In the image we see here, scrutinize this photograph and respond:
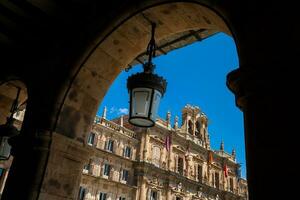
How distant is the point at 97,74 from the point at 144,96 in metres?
1.05

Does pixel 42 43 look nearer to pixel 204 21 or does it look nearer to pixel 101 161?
pixel 204 21

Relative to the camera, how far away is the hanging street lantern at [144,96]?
3021 millimetres

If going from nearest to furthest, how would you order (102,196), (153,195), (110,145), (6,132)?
1. (6,132)
2. (102,196)
3. (110,145)
4. (153,195)

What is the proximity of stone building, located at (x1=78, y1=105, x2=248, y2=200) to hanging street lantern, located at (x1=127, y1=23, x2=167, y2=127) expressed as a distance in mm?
21648

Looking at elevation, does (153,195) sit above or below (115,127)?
below

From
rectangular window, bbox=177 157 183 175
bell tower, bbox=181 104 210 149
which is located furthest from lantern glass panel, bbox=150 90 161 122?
bell tower, bbox=181 104 210 149

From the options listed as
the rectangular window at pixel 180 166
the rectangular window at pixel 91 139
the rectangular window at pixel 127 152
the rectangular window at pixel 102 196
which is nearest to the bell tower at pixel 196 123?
the rectangular window at pixel 180 166

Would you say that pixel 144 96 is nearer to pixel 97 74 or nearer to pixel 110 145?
pixel 97 74

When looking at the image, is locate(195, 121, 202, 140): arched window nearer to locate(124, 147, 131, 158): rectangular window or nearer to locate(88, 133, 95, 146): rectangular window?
locate(124, 147, 131, 158): rectangular window

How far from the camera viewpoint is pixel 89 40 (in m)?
3.72

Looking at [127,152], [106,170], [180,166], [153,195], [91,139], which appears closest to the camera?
[91,139]

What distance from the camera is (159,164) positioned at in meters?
30.3

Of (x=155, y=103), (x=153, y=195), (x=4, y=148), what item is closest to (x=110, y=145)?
(x=153, y=195)

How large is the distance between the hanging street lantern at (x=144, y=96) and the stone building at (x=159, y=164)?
21648mm
